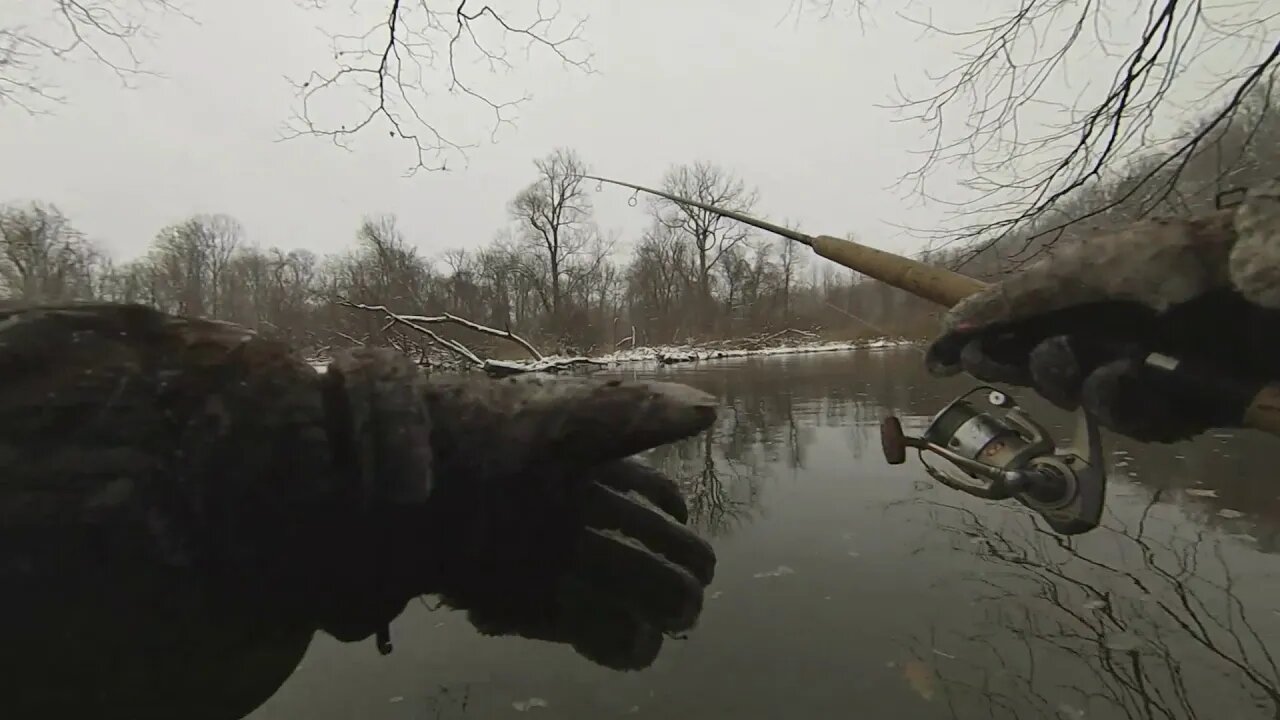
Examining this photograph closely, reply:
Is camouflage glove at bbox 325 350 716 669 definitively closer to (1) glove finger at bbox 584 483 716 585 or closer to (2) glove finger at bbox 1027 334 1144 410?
(1) glove finger at bbox 584 483 716 585

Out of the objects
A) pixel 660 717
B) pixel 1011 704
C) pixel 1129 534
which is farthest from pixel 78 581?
pixel 1129 534

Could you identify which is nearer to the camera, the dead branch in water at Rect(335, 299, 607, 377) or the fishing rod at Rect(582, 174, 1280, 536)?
the fishing rod at Rect(582, 174, 1280, 536)

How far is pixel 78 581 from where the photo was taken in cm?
73

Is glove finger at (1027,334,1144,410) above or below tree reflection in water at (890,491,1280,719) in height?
above

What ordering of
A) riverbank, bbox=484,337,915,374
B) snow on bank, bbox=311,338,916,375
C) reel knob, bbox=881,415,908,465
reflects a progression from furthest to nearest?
riverbank, bbox=484,337,915,374
snow on bank, bbox=311,338,916,375
reel knob, bbox=881,415,908,465

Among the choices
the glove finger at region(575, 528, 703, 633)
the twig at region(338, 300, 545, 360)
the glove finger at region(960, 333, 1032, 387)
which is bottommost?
the glove finger at region(575, 528, 703, 633)

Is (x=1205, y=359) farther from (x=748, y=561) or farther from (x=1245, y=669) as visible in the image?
(x=748, y=561)

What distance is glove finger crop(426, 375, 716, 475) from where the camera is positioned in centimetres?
93

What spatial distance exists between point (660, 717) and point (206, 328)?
94.6 inches

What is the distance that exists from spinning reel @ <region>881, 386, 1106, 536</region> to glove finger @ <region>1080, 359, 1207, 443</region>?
1.48 feet

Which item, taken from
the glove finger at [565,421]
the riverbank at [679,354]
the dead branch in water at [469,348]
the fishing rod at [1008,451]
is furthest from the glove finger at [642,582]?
the riverbank at [679,354]

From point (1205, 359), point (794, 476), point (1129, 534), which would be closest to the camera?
point (1205, 359)

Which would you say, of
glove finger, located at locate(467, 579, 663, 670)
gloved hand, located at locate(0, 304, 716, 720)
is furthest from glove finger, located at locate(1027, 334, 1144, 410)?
glove finger, located at locate(467, 579, 663, 670)

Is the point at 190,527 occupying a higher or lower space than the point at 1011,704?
higher
